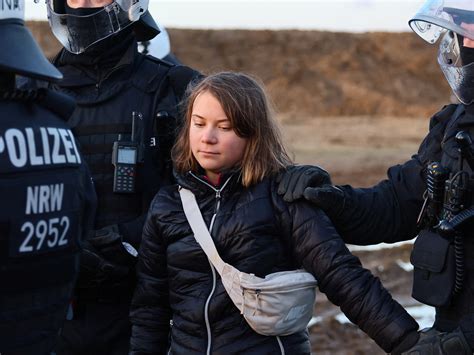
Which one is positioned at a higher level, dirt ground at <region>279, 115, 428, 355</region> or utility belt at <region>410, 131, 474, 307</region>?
utility belt at <region>410, 131, 474, 307</region>

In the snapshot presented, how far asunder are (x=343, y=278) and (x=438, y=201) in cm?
45

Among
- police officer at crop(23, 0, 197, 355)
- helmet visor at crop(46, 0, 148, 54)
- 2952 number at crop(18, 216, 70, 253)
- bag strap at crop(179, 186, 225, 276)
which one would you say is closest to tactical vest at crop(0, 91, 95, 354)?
2952 number at crop(18, 216, 70, 253)

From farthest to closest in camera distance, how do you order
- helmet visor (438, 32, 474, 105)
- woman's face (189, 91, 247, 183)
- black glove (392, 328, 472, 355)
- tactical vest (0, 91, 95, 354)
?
helmet visor (438, 32, 474, 105), woman's face (189, 91, 247, 183), black glove (392, 328, 472, 355), tactical vest (0, 91, 95, 354)

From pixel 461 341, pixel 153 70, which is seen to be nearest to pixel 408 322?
pixel 461 341

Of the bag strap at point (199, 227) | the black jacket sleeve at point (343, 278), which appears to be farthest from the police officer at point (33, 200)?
the black jacket sleeve at point (343, 278)

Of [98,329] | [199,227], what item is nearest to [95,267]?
[98,329]

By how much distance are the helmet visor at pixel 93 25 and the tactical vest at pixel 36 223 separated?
1.21 meters

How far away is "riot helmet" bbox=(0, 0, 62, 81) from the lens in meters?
2.98

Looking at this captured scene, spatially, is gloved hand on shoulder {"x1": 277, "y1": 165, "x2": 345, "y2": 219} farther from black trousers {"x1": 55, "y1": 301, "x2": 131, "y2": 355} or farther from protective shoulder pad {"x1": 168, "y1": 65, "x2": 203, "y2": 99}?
black trousers {"x1": 55, "y1": 301, "x2": 131, "y2": 355}

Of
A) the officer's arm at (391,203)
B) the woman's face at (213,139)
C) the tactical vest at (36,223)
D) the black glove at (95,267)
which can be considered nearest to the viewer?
the tactical vest at (36,223)

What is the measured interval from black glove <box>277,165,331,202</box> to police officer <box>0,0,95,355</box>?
0.76 metres

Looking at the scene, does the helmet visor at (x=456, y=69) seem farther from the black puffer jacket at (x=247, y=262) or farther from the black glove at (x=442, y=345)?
the black glove at (x=442, y=345)

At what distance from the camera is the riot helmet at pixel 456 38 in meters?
3.76

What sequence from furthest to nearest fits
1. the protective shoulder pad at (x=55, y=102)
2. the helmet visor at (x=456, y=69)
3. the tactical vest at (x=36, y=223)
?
the helmet visor at (x=456, y=69) < the protective shoulder pad at (x=55, y=102) < the tactical vest at (x=36, y=223)
